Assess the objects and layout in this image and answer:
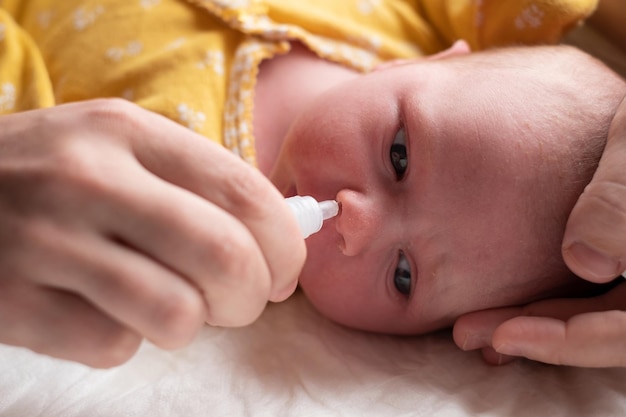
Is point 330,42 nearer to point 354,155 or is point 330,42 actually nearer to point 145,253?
point 354,155

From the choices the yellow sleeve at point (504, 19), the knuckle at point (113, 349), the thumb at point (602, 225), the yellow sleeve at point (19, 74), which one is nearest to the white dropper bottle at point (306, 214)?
the knuckle at point (113, 349)

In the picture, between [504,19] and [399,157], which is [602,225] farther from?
[504,19]

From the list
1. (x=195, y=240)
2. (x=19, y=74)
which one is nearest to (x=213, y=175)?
(x=195, y=240)

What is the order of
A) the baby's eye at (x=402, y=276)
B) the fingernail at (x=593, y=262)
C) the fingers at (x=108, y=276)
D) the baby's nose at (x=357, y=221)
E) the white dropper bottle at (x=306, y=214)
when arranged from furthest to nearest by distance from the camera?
1. the baby's eye at (x=402, y=276)
2. the baby's nose at (x=357, y=221)
3. the fingernail at (x=593, y=262)
4. the white dropper bottle at (x=306, y=214)
5. the fingers at (x=108, y=276)

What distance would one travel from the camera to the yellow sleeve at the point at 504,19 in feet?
A: 4.38

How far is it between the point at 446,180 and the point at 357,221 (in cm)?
16

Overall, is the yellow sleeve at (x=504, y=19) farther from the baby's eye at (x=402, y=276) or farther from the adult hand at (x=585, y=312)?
the baby's eye at (x=402, y=276)

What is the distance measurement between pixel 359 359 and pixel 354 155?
1.09 feet

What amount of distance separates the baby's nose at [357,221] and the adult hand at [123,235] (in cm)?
33

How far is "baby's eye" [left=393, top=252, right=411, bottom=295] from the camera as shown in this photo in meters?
1.08

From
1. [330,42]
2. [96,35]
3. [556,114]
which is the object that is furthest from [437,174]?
[96,35]

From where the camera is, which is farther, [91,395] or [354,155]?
[354,155]

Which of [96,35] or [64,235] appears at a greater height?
[64,235]

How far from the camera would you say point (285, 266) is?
67cm
